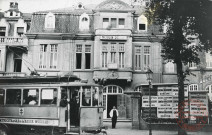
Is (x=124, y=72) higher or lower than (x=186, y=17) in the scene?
lower

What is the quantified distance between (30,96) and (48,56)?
8482 mm

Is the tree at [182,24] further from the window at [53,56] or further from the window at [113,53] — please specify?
the window at [53,56]

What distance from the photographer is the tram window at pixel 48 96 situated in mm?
14477

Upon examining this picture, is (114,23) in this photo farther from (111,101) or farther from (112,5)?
(111,101)

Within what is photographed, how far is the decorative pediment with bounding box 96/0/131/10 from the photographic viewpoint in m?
23.2

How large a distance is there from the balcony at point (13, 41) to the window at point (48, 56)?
1.62 metres

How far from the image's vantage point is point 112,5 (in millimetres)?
23484

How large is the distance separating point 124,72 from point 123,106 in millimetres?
3528

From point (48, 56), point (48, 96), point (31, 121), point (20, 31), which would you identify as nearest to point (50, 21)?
point (20, 31)

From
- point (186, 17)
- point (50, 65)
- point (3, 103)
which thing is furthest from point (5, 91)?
point (186, 17)

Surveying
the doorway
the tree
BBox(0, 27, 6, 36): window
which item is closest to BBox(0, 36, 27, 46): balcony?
BBox(0, 27, 6, 36): window

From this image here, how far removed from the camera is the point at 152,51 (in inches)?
965

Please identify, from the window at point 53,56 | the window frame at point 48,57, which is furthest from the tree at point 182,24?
the window frame at point 48,57

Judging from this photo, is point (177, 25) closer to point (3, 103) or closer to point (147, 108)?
point (147, 108)
